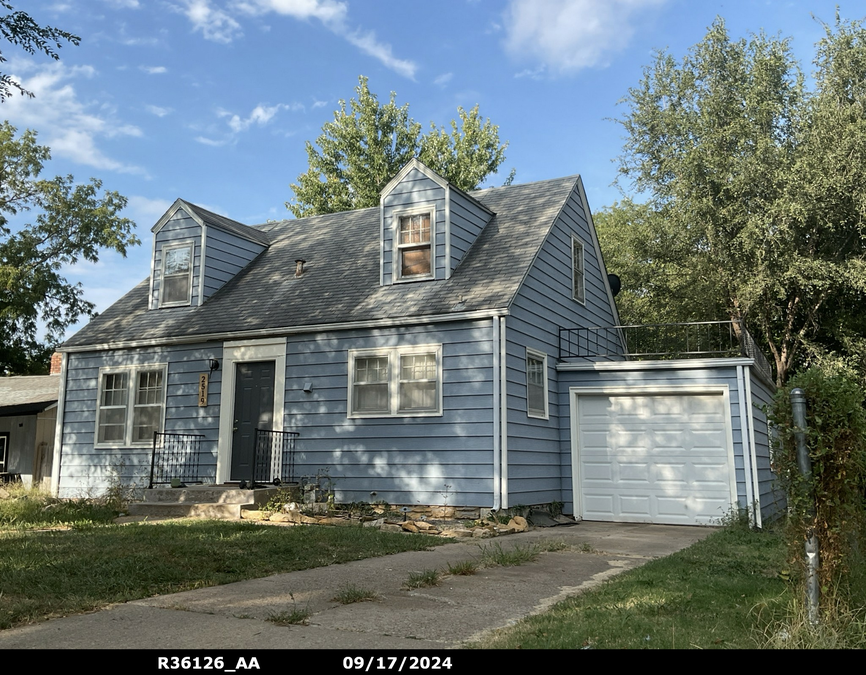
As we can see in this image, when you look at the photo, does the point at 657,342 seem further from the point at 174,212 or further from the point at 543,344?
the point at 174,212

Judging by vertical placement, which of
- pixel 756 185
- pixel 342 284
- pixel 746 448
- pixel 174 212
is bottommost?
pixel 746 448

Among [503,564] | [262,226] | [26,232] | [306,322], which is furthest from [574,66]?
[26,232]

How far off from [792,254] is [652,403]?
378 inches

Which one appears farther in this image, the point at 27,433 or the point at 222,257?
the point at 27,433

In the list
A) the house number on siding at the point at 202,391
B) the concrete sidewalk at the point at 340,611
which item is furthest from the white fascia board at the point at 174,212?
the concrete sidewalk at the point at 340,611

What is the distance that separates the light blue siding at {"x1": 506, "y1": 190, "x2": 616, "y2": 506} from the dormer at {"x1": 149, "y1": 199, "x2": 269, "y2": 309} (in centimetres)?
721

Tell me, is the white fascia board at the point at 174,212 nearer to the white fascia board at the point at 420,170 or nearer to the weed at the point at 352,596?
the white fascia board at the point at 420,170

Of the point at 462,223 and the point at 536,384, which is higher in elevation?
the point at 462,223

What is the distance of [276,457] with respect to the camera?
13555mm

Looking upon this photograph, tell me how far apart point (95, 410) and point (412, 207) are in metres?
8.31

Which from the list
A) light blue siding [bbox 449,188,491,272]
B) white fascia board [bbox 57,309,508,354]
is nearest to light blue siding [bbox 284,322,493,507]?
white fascia board [bbox 57,309,508,354]

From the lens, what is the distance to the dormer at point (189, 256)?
16016mm

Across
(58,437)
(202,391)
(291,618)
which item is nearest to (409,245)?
(202,391)

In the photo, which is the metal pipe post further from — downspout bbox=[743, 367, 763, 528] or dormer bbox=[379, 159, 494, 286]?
dormer bbox=[379, 159, 494, 286]
